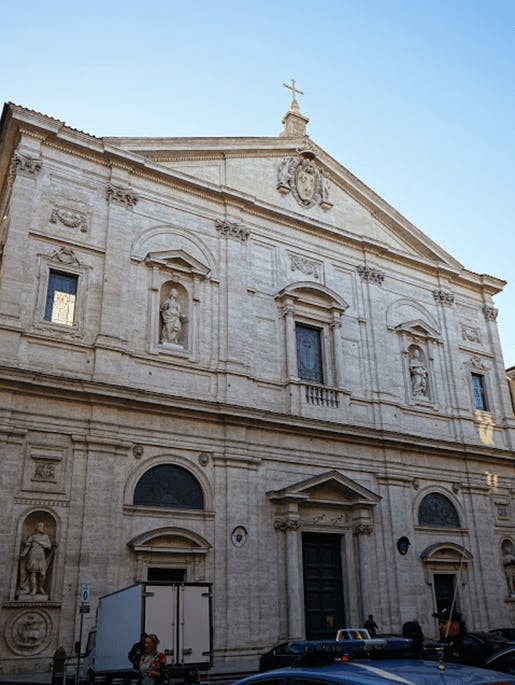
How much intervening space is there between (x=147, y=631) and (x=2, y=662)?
399cm

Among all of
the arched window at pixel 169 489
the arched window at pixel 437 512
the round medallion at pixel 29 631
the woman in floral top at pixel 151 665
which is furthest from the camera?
the arched window at pixel 437 512

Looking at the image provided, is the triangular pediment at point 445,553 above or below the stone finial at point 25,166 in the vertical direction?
below

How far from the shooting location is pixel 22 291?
16.8 m

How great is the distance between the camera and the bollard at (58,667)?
43.5 ft

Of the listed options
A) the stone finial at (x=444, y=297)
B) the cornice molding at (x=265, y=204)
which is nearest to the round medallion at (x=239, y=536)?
the cornice molding at (x=265, y=204)

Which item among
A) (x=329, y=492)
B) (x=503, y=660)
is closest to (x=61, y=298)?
(x=329, y=492)

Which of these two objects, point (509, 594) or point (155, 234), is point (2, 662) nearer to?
point (155, 234)

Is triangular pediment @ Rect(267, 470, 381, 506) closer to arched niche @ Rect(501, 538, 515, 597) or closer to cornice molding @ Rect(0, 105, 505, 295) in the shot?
arched niche @ Rect(501, 538, 515, 597)

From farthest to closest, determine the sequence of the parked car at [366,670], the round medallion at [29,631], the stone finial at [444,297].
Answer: the stone finial at [444,297] → the round medallion at [29,631] → the parked car at [366,670]

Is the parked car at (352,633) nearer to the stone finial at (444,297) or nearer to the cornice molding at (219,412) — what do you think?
the cornice molding at (219,412)

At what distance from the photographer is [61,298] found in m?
17.6

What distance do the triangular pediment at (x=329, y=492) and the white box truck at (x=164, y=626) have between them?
588 cm

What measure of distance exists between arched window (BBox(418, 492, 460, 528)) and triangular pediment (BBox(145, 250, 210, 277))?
998cm

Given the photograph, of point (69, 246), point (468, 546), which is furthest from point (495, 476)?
point (69, 246)
